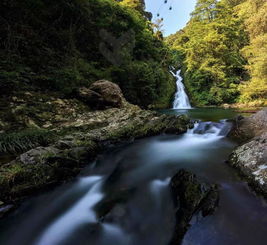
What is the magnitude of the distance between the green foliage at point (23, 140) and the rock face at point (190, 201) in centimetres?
354

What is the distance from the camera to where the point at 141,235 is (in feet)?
7.50

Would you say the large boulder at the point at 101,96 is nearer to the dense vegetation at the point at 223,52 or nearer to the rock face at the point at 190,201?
the rock face at the point at 190,201

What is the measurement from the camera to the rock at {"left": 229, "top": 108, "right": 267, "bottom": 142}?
4.71 meters

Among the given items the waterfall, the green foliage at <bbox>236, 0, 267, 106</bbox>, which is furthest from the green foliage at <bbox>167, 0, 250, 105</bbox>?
the green foliage at <bbox>236, 0, 267, 106</bbox>

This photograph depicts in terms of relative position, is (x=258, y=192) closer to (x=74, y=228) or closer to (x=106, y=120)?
(x=74, y=228)

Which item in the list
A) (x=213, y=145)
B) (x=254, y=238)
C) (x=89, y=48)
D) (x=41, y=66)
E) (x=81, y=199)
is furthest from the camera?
(x=89, y=48)

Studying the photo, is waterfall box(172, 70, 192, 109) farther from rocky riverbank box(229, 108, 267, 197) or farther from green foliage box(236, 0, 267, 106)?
rocky riverbank box(229, 108, 267, 197)

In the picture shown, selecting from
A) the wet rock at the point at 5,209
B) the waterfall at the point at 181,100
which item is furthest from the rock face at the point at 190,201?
the waterfall at the point at 181,100

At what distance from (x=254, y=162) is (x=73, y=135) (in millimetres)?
4393

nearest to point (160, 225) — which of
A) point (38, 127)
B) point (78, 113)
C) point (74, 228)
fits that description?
point (74, 228)

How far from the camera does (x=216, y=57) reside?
17672mm

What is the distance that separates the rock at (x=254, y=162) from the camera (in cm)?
267

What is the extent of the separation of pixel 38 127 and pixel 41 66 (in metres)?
4.38

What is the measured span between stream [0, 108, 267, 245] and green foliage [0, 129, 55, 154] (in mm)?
1462
